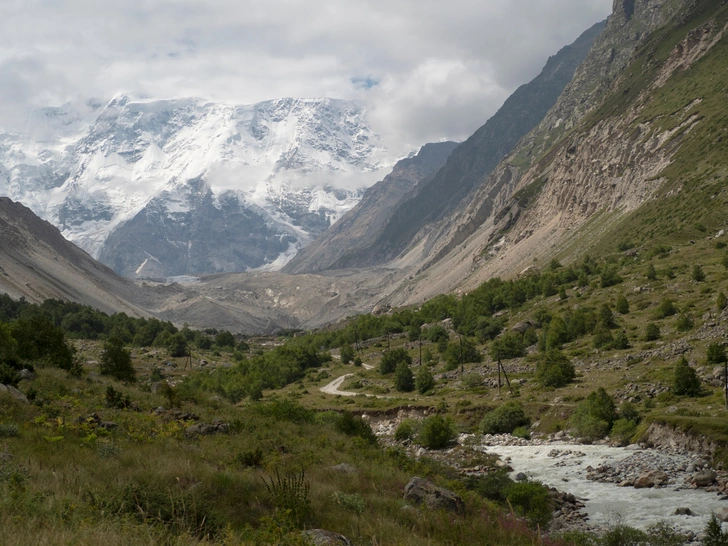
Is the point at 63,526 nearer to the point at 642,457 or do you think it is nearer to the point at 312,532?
the point at 312,532

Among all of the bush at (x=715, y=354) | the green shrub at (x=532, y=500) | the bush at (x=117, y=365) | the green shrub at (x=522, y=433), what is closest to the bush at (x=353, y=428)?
the green shrub at (x=532, y=500)

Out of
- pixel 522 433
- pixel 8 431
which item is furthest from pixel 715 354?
pixel 8 431

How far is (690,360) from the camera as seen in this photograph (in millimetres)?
47844

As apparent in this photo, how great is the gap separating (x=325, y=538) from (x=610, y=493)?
68.3 ft

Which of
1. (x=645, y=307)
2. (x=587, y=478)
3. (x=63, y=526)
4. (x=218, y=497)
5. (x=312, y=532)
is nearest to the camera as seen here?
(x=63, y=526)

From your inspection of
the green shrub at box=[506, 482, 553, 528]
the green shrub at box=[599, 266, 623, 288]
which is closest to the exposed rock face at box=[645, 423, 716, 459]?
the green shrub at box=[506, 482, 553, 528]

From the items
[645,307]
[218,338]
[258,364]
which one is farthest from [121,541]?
[218,338]

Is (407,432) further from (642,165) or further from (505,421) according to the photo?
(642,165)

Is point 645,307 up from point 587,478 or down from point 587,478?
up

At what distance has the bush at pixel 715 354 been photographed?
144 ft

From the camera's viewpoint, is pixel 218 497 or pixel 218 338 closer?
pixel 218 497

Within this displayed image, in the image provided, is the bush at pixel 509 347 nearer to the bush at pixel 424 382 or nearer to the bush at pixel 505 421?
the bush at pixel 424 382

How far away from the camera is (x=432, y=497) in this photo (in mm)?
16453

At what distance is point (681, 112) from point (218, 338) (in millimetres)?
120498
